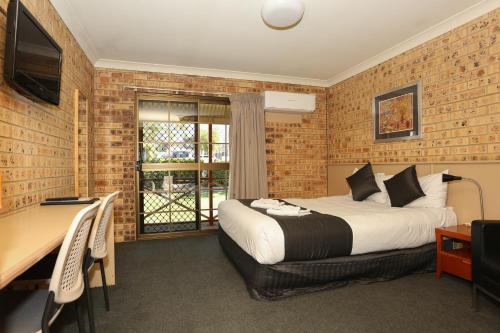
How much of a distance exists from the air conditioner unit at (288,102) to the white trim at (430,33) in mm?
723

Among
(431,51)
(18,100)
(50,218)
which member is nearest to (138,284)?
(50,218)

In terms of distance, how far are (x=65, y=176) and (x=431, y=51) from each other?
4.23m

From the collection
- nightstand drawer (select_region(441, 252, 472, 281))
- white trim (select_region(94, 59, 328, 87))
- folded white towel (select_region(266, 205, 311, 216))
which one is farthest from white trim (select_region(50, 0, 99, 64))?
nightstand drawer (select_region(441, 252, 472, 281))

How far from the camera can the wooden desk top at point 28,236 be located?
3.03 feet

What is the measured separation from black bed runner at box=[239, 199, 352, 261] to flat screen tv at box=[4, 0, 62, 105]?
6.71ft

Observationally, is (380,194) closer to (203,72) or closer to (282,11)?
(282,11)

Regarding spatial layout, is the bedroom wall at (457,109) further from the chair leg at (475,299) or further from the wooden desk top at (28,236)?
the wooden desk top at (28,236)

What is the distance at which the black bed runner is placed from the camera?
89.0 inches

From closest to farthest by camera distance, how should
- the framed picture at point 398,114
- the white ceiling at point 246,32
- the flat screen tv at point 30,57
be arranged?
1. the flat screen tv at point 30,57
2. the white ceiling at point 246,32
3. the framed picture at point 398,114

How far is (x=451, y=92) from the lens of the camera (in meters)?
3.03

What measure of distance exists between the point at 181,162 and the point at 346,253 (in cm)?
295

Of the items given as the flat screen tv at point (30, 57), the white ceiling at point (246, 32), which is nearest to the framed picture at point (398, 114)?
the white ceiling at point (246, 32)

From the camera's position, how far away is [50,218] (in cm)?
171

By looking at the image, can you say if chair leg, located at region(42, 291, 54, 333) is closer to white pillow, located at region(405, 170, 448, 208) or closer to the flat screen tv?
the flat screen tv
